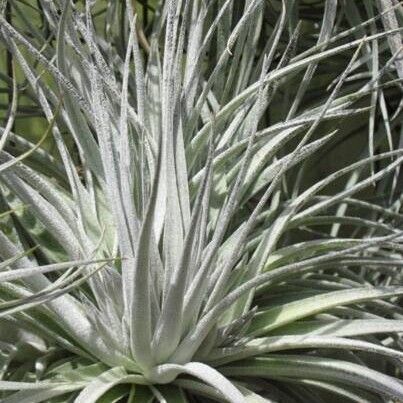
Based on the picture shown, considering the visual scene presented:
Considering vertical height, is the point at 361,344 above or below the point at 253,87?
below

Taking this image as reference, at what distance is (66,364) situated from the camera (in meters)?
0.65

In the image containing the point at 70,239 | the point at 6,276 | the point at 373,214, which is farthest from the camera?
the point at 373,214

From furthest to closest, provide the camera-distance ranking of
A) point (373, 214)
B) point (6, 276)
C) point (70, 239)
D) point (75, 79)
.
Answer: point (373, 214) → point (75, 79) → point (70, 239) → point (6, 276)

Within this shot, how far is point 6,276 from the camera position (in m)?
0.52

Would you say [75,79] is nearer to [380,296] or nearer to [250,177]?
[250,177]

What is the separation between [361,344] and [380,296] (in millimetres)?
76

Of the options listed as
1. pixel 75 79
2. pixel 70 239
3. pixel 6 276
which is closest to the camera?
pixel 6 276

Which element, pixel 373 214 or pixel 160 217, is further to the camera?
pixel 373 214

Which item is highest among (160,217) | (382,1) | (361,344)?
(382,1)

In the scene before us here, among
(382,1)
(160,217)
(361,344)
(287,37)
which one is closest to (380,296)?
(361,344)

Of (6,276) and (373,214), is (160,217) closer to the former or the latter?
(6,276)

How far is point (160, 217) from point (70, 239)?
0.08 metres

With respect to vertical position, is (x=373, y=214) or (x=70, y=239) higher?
(x=70, y=239)

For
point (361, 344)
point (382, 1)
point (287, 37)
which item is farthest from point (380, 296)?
point (287, 37)
